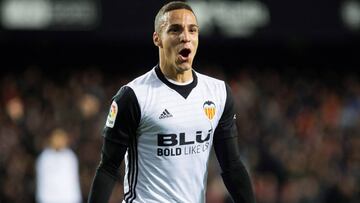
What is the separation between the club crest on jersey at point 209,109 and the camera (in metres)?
4.41

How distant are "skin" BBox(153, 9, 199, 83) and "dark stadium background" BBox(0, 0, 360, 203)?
7.07 m

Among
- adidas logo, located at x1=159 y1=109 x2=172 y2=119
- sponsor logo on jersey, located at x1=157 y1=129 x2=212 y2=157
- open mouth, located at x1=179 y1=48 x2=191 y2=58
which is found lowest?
sponsor logo on jersey, located at x1=157 y1=129 x2=212 y2=157

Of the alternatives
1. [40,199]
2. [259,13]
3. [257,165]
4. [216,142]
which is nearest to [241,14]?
[259,13]

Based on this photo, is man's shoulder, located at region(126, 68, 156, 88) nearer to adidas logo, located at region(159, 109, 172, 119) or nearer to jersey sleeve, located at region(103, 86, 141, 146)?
jersey sleeve, located at region(103, 86, 141, 146)

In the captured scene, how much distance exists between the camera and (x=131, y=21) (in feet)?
45.5

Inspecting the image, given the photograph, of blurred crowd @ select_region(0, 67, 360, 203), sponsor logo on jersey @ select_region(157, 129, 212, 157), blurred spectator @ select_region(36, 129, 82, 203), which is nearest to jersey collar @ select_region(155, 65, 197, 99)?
sponsor logo on jersey @ select_region(157, 129, 212, 157)

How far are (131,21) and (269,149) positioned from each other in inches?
126

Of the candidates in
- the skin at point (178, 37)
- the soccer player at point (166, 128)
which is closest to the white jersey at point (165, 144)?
the soccer player at point (166, 128)

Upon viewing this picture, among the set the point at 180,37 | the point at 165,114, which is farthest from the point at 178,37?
the point at 165,114

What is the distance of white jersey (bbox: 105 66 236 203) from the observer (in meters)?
4.29

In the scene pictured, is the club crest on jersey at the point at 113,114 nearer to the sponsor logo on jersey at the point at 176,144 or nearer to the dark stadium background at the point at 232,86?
the sponsor logo on jersey at the point at 176,144

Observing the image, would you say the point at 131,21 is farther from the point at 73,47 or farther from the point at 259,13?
the point at 73,47

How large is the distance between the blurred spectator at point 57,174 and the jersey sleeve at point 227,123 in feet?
22.0

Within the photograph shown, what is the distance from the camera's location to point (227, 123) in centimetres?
450
